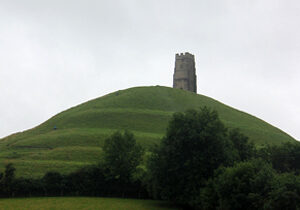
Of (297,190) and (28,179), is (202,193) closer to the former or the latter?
(297,190)

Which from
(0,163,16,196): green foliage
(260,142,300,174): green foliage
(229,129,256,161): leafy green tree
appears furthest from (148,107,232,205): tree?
(0,163,16,196): green foliage

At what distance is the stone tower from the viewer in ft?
472

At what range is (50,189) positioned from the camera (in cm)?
4950

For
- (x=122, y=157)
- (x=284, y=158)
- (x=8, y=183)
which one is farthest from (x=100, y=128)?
(x=284, y=158)

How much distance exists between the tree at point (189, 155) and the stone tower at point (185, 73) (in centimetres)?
10628

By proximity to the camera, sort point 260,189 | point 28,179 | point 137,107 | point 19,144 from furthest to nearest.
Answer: point 137,107 < point 19,144 < point 28,179 < point 260,189

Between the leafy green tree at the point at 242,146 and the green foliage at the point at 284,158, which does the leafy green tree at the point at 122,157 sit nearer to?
the leafy green tree at the point at 242,146

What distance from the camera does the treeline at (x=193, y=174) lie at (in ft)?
83.2

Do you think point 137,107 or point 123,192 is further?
point 137,107

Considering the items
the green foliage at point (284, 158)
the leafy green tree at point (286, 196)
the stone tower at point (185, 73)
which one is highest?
the stone tower at point (185, 73)

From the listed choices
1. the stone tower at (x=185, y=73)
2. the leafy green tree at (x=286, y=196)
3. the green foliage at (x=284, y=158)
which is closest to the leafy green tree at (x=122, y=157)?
the green foliage at (x=284, y=158)

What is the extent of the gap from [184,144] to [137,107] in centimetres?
7404

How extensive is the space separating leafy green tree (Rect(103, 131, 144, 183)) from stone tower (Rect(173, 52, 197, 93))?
298ft

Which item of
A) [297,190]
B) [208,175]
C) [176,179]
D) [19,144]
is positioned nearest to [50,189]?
[176,179]
